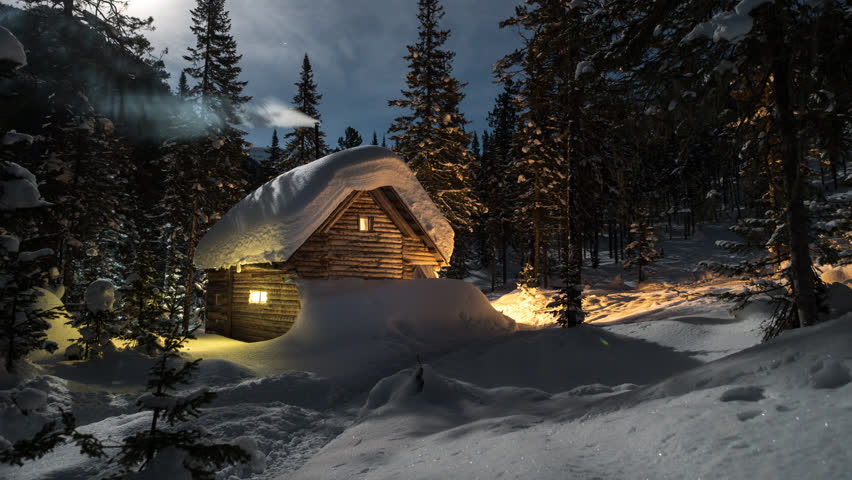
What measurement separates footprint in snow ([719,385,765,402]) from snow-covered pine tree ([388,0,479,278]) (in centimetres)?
2207

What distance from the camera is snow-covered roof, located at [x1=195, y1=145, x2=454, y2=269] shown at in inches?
585

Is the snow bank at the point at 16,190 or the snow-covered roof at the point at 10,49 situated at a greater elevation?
the snow-covered roof at the point at 10,49

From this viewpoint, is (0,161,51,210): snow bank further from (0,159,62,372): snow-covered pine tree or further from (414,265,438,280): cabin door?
(414,265,438,280): cabin door

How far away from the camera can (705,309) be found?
1211 cm

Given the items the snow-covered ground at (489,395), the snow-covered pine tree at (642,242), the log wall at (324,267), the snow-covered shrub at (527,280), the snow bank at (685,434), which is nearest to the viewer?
the snow bank at (685,434)

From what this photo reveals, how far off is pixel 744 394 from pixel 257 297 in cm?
1663

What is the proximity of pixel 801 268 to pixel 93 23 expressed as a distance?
19.6 meters

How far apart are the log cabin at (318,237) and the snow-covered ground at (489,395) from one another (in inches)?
60.3

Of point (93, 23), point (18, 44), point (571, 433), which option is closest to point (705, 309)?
point (571, 433)

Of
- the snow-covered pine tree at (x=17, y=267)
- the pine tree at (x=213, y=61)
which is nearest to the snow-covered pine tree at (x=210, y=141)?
the pine tree at (x=213, y=61)

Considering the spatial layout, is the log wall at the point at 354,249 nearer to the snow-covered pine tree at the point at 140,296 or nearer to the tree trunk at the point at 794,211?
the snow-covered pine tree at the point at 140,296

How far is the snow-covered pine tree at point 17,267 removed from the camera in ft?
23.9

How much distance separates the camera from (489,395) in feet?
22.6

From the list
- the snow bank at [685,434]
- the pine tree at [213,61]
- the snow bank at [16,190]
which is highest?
the pine tree at [213,61]
